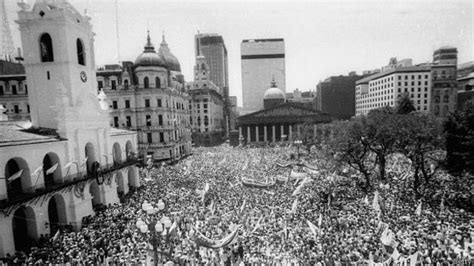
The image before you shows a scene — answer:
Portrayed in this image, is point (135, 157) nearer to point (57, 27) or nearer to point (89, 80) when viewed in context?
point (89, 80)

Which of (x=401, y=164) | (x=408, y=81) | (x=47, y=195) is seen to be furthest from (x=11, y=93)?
(x=408, y=81)

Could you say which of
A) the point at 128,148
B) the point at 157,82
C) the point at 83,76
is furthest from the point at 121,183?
the point at 157,82

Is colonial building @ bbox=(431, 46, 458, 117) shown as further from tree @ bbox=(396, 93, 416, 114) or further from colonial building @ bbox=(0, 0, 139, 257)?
colonial building @ bbox=(0, 0, 139, 257)

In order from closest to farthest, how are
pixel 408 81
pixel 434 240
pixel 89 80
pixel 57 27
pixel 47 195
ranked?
pixel 434 240
pixel 47 195
pixel 57 27
pixel 89 80
pixel 408 81

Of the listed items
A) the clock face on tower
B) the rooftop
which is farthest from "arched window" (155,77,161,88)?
the rooftop

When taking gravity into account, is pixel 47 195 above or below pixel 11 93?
below

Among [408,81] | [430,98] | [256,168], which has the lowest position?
[256,168]

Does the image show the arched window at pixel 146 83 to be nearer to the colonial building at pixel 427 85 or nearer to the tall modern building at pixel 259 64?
the colonial building at pixel 427 85

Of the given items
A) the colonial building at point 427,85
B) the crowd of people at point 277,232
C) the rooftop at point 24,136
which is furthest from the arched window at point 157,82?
the colonial building at point 427,85
